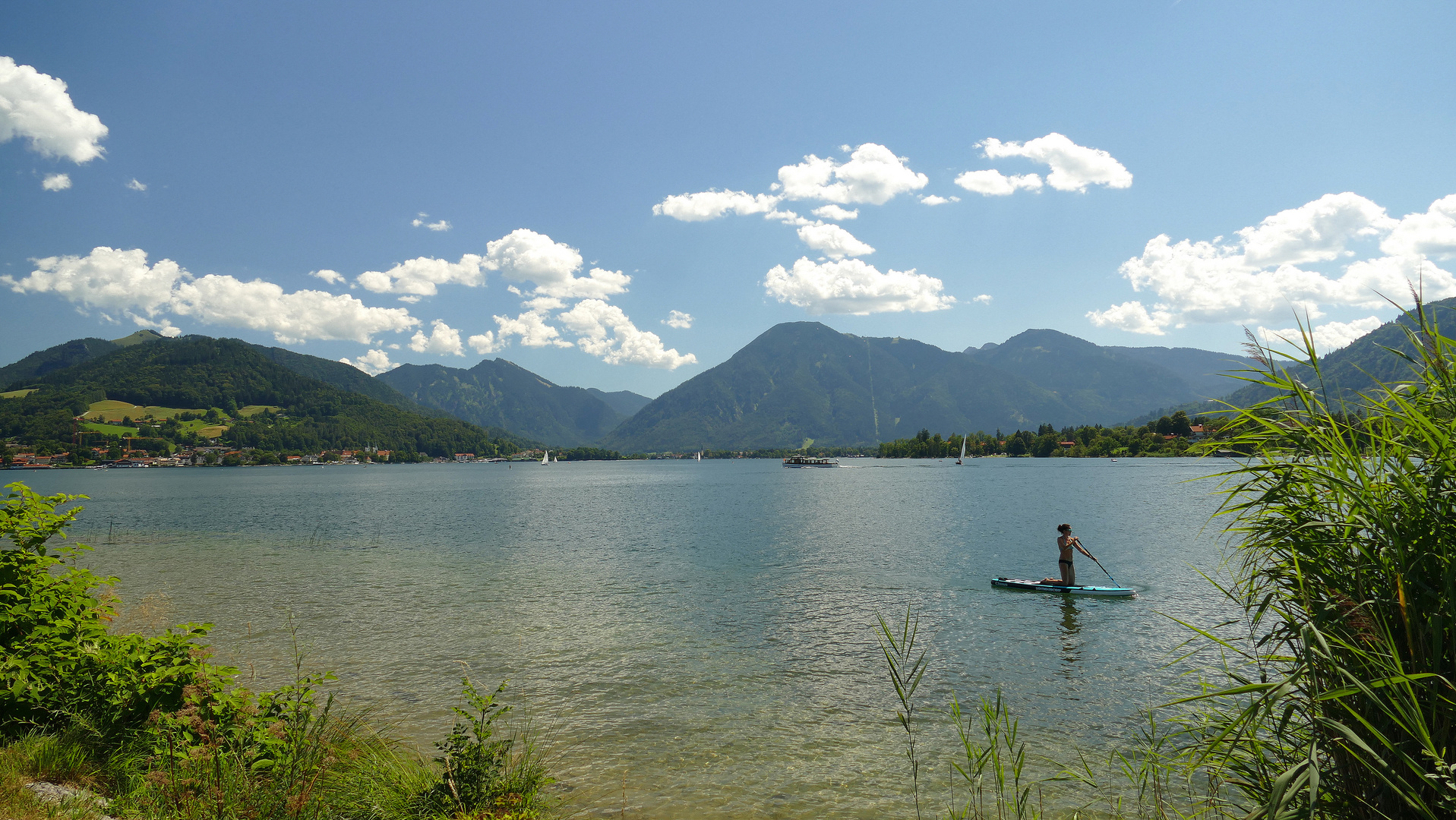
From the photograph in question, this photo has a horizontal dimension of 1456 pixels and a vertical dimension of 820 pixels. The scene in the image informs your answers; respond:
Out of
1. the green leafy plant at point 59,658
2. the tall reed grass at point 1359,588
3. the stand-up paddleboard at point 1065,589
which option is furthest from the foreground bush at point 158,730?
the stand-up paddleboard at point 1065,589

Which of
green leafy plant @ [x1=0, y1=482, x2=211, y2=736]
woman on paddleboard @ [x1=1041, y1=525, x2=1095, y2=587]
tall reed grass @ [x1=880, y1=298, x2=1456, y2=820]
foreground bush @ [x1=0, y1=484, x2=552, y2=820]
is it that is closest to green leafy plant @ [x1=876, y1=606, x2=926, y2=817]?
tall reed grass @ [x1=880, y1=298, x2=1456, y2=820]

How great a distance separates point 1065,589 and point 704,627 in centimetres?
1504

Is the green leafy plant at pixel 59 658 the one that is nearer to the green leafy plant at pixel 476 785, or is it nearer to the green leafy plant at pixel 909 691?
the green leafy plant at pixel 476 785

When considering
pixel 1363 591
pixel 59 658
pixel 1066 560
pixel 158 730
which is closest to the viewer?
pixel 1363 591

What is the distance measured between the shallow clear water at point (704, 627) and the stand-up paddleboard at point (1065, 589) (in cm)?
67

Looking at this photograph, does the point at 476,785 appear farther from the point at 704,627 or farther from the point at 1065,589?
the point at 1065,589

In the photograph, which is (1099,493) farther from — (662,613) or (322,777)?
(322,777)

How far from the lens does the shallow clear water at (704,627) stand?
476 inches

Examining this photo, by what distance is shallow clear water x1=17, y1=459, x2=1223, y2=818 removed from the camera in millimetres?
12078

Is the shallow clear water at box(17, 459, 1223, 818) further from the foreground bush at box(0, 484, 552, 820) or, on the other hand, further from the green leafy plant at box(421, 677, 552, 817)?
the foreground bush at box(0, 484, 552, 820)

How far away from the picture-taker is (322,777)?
8.52m

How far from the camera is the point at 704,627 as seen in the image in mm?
21781

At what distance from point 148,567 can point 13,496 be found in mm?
35506

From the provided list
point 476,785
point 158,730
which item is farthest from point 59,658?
point 476,785
